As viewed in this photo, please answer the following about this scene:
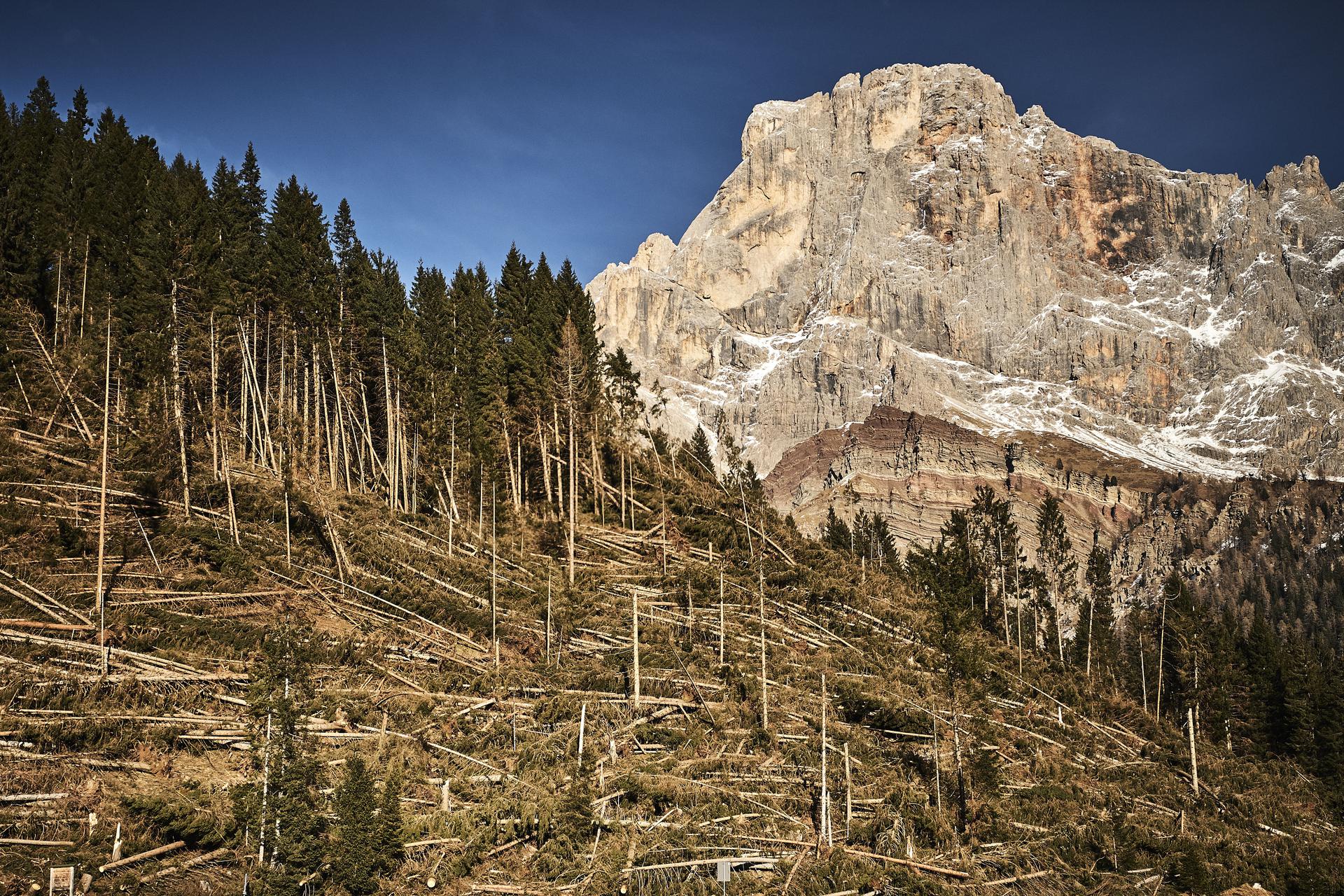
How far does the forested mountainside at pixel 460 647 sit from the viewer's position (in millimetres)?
17688

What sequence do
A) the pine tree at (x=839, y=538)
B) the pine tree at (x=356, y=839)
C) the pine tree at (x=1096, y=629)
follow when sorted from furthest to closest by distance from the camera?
the pine tree at (x=839, y=538), the pine tree at (x=1096, y=629), the pine tree at (x=356, y=839)

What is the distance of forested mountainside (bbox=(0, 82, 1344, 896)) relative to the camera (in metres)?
17.7

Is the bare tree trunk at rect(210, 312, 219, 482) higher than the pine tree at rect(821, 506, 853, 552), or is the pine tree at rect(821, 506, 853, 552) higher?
the bare tree trunk at rect(210, 312, 219, 482)

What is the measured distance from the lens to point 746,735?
24.6 metres

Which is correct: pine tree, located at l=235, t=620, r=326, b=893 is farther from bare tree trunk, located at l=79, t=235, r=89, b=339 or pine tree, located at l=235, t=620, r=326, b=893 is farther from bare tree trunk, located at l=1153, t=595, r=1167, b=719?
bare tree trunk, located at l=1153, t=595, r=1167, b=719

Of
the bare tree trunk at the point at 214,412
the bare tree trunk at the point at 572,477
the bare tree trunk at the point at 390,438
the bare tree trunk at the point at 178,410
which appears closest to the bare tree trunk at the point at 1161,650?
the bare tree trunk at the point at 572,477

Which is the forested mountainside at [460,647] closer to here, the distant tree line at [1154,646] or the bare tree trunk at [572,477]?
the distant tree line at [1154,646]

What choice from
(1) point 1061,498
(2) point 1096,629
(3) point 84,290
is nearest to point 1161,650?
(2) point 1096,629

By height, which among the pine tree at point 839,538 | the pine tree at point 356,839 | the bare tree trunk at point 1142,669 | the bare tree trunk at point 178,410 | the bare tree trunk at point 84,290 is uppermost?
the bare tree trunk at point 84,290

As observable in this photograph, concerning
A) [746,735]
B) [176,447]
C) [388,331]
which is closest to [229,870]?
[746,735]

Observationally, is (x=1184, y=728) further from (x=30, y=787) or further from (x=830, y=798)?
(x=30, y=787)

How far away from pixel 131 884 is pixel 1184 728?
57.5m

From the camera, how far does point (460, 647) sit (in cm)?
2788

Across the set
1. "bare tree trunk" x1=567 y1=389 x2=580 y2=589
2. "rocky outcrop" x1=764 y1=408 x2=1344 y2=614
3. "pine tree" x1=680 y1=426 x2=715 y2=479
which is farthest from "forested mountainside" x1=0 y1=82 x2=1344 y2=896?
"rocky outcrop" x1=764 y1=408 x2=1344 y2=614
